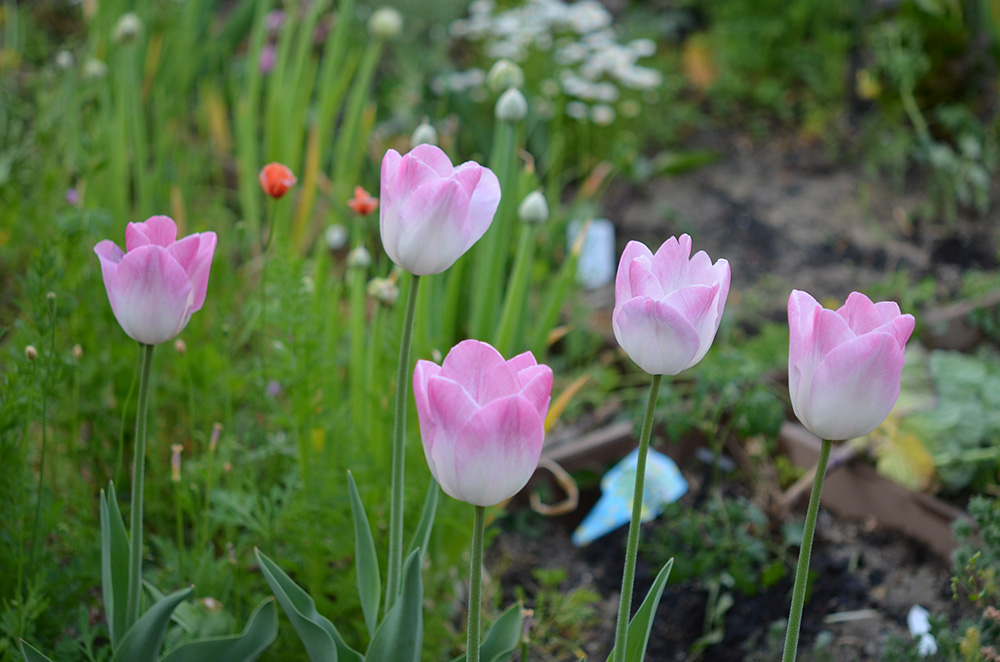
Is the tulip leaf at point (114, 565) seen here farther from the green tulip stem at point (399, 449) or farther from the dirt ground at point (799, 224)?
the dirt ground at point (799, 224)

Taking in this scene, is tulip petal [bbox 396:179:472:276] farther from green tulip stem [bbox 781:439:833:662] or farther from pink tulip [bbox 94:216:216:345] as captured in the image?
green tulip stem [bbox 781:439:833:662]

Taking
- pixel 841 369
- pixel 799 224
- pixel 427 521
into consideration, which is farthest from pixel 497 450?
pixel 799 224

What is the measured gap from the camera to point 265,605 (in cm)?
83

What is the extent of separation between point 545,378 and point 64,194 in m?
1.62

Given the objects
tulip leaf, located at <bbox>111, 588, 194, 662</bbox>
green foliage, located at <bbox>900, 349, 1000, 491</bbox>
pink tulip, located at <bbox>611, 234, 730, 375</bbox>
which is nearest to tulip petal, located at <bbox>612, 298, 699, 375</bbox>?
pink tulip, located at <bbox>611, 234, 730, 375</bbox>

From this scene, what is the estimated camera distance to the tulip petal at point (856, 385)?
61cm

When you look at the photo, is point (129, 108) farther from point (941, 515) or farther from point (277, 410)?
point (941, 515)

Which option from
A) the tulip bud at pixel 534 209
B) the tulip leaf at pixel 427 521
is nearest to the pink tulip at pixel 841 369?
the tulip leaf at pixel 427 521

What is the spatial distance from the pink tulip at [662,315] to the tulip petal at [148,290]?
39cm

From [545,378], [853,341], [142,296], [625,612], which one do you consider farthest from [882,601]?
[142,296]

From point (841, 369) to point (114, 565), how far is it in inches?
29.3

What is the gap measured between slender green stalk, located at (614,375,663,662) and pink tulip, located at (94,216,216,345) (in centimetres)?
42

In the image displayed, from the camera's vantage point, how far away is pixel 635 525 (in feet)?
2.32

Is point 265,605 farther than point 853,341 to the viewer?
Yes
